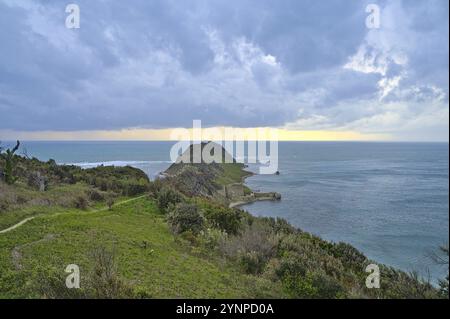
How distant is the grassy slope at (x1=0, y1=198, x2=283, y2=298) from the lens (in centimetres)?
814

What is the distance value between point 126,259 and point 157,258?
113cm

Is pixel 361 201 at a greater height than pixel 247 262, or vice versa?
pixel 247 262

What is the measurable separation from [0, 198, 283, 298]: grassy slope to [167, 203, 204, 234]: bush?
84 centimetres

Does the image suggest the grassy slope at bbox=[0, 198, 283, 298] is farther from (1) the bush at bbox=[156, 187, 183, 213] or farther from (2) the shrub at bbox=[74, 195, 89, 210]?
(1) the bush at bbox=[156, 187, 183, 213]

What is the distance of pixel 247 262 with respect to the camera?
10773 millimetres

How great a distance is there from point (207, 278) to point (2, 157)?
85.1 feet

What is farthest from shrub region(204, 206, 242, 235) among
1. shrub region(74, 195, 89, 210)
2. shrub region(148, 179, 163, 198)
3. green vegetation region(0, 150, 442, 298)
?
shrub region(74, 195, 89, 210)

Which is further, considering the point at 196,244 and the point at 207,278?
the point at 196,244

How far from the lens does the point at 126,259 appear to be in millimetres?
10133

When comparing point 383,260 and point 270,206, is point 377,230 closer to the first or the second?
point 383,260

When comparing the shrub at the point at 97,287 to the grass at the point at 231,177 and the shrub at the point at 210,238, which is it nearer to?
the shrub at the point at 210,238

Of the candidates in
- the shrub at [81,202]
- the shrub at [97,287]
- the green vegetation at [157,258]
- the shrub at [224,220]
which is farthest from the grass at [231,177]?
the shrub at [97,287]
